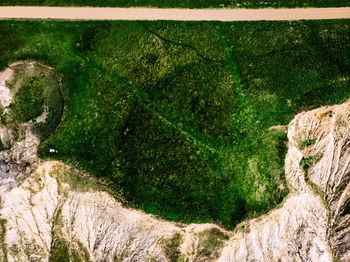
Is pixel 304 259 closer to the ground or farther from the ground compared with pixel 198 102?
closer to the ground

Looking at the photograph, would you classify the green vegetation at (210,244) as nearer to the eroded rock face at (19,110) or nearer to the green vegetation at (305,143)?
the green vegetation at (305,143)

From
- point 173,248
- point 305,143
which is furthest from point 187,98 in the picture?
point 173,248

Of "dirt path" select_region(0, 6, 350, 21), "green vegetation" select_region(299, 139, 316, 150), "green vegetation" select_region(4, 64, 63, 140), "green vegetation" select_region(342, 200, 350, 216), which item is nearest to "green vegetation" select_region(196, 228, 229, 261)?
"green vegetation" select_region(299, 139, 316, 150)

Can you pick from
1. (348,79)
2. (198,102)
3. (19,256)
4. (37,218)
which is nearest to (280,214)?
(198,102)

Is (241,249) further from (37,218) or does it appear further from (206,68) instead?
(37,218)

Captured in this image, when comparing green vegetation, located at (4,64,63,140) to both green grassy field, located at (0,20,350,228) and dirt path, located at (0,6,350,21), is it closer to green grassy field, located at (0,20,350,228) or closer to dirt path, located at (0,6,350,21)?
green grassy field, located at (0,20,350,228)

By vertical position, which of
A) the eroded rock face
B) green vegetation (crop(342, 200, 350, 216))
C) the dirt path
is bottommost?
green vegetation (crop(342, 200, 350, 216))
